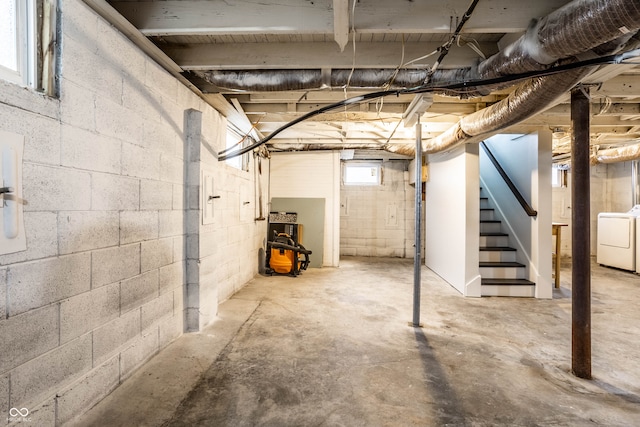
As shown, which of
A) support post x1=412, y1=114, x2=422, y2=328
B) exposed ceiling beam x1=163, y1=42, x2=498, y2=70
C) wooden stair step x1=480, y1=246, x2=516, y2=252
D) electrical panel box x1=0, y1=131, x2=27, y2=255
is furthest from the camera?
wooden stair step x1=480, y1=246, x2=516, y2=252

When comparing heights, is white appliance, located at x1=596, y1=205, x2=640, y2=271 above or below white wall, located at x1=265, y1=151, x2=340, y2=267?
below

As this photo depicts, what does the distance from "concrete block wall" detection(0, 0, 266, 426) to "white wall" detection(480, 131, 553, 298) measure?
4.22 m

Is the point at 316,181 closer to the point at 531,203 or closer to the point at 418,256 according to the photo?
the point at 418,256

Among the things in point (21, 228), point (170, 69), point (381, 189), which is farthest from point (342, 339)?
point (381, 189)

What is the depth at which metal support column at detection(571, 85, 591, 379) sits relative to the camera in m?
1.94

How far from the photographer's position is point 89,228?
1555 millimetres

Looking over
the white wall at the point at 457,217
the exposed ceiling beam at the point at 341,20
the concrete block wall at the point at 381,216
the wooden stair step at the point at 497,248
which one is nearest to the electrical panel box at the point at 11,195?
the exposed ceiling beam at the point at 341,20

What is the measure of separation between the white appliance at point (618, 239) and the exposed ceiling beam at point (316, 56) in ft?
17.8

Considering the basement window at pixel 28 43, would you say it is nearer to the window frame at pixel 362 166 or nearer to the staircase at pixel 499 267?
the staircase at pixel 499 267

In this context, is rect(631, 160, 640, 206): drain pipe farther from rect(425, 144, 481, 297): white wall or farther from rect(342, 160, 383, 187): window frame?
rect(342, 160, 383, 187): window frame

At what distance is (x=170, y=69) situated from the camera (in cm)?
225

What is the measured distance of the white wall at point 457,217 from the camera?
3.75 metres

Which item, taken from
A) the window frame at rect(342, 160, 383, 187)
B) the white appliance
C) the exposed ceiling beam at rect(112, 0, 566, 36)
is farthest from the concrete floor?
the window frame at rect(342, 160, 383, 187)

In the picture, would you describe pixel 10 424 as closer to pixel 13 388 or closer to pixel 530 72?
pixel 13 388
